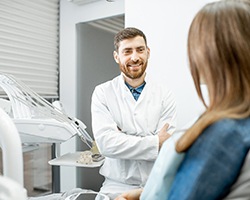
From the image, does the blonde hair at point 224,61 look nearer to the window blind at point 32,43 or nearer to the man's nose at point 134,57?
the man's nose at point 134,57

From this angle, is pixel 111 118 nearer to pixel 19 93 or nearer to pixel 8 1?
pixel 19 93

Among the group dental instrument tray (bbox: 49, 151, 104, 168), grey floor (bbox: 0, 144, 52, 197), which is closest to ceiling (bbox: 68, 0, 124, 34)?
grey floor (bbox: 0, 144, 52, 197)

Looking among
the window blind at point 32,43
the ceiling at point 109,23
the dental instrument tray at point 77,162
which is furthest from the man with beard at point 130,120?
the ceiling at point 109,23

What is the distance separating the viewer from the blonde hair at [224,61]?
0.65 metres

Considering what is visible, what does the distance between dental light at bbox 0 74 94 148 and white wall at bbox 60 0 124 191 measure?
3.61ft

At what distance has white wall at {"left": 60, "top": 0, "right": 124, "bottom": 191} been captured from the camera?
2.98 meters

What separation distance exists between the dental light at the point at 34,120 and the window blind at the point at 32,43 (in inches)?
34.0

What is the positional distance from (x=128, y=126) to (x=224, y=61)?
100 centimetres

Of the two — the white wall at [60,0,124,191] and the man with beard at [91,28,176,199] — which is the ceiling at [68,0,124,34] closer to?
the white wall at [60,0,124,191]

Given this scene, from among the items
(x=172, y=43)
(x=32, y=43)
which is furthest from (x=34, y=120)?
(x=32, y=43)

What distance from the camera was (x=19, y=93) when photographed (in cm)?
179

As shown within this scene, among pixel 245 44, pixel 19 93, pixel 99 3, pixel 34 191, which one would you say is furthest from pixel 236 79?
pixel 34 191

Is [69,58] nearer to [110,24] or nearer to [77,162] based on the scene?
[110,24]

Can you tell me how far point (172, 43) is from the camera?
2082mm
